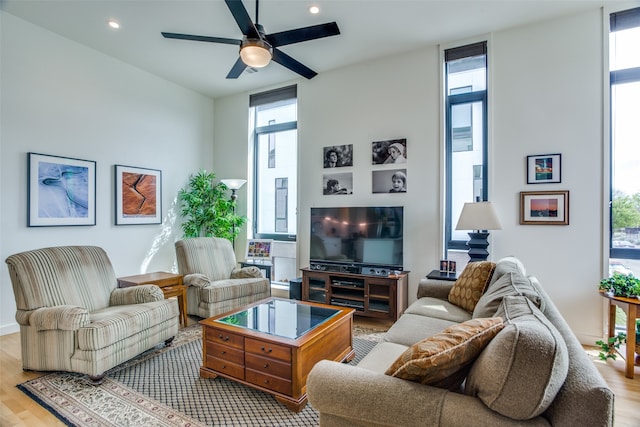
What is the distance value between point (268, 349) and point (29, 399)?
164cm

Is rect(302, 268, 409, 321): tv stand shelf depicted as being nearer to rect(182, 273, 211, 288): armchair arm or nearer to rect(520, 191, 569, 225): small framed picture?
rect(182, 273, 211, 288): armchair arm

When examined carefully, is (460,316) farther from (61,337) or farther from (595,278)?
(61,337)

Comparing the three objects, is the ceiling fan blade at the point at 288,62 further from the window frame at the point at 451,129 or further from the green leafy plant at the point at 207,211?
the green leafy plant at the point at 207,211

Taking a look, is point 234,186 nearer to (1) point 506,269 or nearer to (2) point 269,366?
(2) point 269,366

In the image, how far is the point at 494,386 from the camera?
3.34 ft

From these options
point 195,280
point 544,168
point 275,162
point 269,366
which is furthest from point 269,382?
point 275,162

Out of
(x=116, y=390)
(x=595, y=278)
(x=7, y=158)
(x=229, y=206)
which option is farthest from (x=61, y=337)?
(x=595, y=278)

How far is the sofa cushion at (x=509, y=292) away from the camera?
5.19ft

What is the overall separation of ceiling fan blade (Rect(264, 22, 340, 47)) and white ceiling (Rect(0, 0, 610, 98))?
0.70 meters

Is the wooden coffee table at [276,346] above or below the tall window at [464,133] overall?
below

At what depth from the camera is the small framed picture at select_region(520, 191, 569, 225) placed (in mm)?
3279

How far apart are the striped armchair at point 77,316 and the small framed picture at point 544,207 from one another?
144 inches

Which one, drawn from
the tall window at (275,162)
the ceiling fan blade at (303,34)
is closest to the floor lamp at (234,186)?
the tall window at (275,162)

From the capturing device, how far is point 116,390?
226 cm
